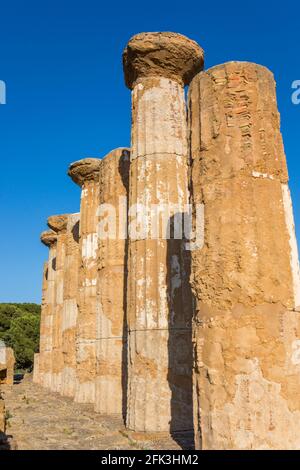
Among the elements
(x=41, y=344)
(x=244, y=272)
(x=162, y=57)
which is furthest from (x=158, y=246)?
(x=41, y=344)

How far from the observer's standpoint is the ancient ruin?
4.61 metres

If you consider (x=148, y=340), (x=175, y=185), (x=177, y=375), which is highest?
(x=175, y=185)

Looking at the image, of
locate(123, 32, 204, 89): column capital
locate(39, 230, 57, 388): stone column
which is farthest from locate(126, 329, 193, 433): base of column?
locate(39, 230, 57, 388): stone column

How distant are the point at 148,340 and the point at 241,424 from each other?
2.95 m

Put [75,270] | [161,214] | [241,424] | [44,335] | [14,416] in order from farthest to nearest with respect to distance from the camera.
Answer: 1. [44,335]
2. [75,270]
3. [14,416]
4. [161,214]
5. [241,424]

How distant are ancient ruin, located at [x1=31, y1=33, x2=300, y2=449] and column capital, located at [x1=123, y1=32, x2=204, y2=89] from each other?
2 cm

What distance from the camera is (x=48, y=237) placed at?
21250 mm

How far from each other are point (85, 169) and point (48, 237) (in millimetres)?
8957

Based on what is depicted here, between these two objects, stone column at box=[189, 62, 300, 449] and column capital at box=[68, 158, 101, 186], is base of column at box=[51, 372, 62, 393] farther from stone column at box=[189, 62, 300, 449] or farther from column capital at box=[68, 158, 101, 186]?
stone column at box=[189, 62, 300, 449]

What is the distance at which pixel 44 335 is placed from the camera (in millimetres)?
20594

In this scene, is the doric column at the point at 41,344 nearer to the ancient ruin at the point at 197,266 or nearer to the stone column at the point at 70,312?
the stone column at the point at 70,312
